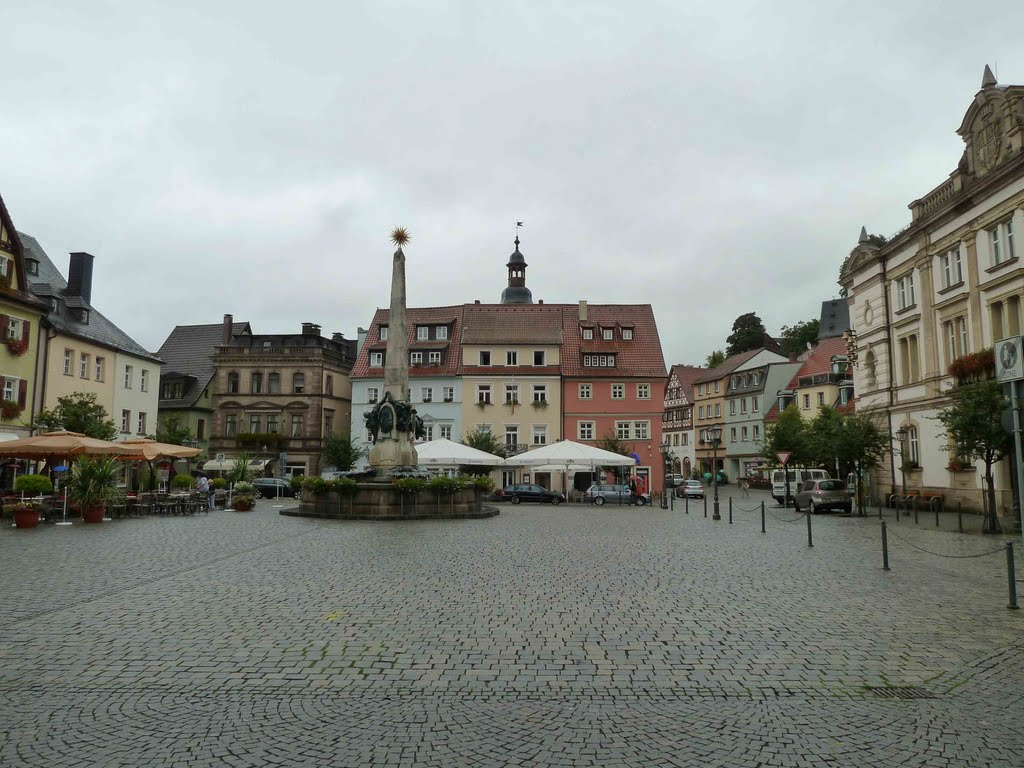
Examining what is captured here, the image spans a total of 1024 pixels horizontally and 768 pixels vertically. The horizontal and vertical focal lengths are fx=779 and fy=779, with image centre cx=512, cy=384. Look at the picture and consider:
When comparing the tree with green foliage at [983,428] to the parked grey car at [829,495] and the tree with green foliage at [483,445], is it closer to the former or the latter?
the parked grey car at [829,495]

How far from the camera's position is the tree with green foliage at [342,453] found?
55.2 m

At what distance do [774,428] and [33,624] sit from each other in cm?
5309

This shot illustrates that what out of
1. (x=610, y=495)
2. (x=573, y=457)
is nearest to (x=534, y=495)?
(x=610, y=495)

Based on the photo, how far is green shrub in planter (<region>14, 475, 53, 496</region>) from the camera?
23.1 m

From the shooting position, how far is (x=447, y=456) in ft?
111

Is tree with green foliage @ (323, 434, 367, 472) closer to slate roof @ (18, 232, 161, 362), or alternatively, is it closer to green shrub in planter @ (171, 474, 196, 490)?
slate roof @ (18, 232, 161, 362)

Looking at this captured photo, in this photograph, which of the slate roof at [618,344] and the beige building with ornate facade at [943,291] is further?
A: the slate roof at [618,344]

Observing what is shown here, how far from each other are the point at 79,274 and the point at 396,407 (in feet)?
93.0

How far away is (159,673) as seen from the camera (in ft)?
21.0

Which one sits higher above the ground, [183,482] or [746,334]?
[746,334]

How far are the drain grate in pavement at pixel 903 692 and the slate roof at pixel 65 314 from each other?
41731mm

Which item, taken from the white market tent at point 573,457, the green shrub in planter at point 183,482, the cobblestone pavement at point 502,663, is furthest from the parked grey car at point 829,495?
the green shrub in planter at point 183,482

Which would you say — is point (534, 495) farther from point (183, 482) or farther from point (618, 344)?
point (618, 344)

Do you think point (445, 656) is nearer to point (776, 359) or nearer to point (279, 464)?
point (279, 464)
